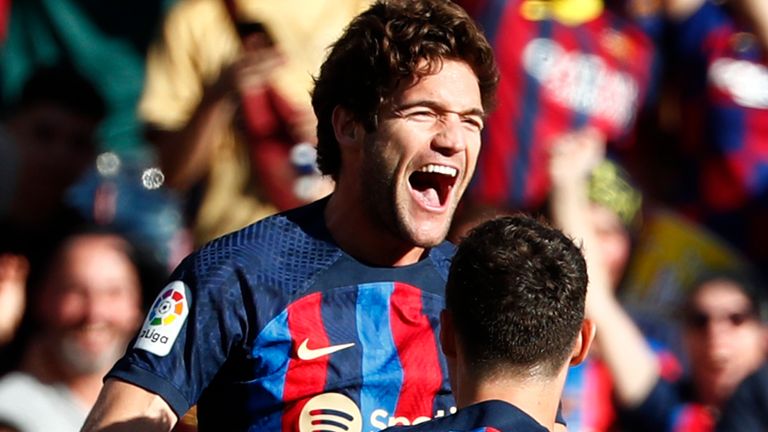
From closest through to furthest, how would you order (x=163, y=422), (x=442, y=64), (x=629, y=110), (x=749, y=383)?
1. (x=163, y=422)
2. (x=442, y=64)
3. (x=749, y=383)
4. (x=629, y=110)

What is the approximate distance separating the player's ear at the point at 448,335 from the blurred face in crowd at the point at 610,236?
3.26 metres

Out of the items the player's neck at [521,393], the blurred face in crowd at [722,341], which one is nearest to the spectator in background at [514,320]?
the player's neck at [521,393]

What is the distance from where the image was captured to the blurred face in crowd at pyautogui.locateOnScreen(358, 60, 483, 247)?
407cm

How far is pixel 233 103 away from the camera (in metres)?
6.21

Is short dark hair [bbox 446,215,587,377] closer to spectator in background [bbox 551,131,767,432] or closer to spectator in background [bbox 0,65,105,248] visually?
spectator in background [bbox 551,131,767,432]

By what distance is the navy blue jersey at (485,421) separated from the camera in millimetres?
3301

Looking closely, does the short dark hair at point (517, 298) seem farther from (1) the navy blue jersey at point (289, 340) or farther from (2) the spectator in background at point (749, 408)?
(2) the spectator in background at point (749, 408)

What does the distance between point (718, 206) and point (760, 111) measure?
44 centimetres

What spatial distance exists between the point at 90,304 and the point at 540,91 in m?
2.03

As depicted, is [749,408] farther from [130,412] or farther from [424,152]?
[130,412]

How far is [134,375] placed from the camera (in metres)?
3.84

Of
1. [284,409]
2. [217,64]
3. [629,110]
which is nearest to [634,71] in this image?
[629,110]

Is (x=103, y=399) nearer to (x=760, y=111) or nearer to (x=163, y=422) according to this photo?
(x=163, y=422)

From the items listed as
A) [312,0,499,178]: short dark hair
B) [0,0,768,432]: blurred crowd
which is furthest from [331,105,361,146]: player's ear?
[0,0,768,432]: blurred crowd
